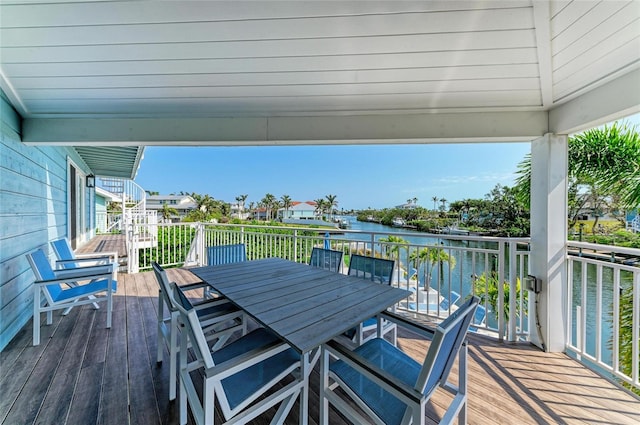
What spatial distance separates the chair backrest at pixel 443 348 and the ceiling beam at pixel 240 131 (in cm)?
193

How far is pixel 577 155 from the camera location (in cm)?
330

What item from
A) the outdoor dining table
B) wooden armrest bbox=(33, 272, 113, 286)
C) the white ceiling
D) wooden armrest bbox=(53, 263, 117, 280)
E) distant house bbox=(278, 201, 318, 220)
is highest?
the white ceiling

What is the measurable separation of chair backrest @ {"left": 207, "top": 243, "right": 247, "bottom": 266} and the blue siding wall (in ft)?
6.22

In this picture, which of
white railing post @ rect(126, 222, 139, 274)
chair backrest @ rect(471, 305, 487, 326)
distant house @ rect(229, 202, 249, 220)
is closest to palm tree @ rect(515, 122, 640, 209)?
chair backrest @ rect(471, 305, 487, 326)

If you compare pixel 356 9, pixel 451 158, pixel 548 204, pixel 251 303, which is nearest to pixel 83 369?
pixel 251 303

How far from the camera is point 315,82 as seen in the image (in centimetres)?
233

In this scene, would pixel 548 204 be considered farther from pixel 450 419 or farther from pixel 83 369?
pixel 83 369

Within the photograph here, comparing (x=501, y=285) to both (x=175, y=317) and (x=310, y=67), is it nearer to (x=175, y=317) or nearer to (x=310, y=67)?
(x=310, y=67)

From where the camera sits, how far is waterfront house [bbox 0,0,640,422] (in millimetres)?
1762

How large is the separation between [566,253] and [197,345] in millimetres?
3376

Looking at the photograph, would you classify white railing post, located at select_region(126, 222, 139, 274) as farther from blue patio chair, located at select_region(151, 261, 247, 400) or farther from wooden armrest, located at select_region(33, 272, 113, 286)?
blue patio chair, located at select_region(151, 261, 247, 400)

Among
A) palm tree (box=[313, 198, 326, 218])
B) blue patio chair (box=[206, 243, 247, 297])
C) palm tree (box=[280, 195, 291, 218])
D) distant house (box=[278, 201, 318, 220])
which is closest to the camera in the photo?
blue patio chair (box=[206, 243, 247, 297])

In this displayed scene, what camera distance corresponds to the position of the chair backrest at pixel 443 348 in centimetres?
100

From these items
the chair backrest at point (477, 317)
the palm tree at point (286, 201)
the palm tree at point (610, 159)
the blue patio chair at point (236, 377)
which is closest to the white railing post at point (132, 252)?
the blue patio chair at point (236, 377)
